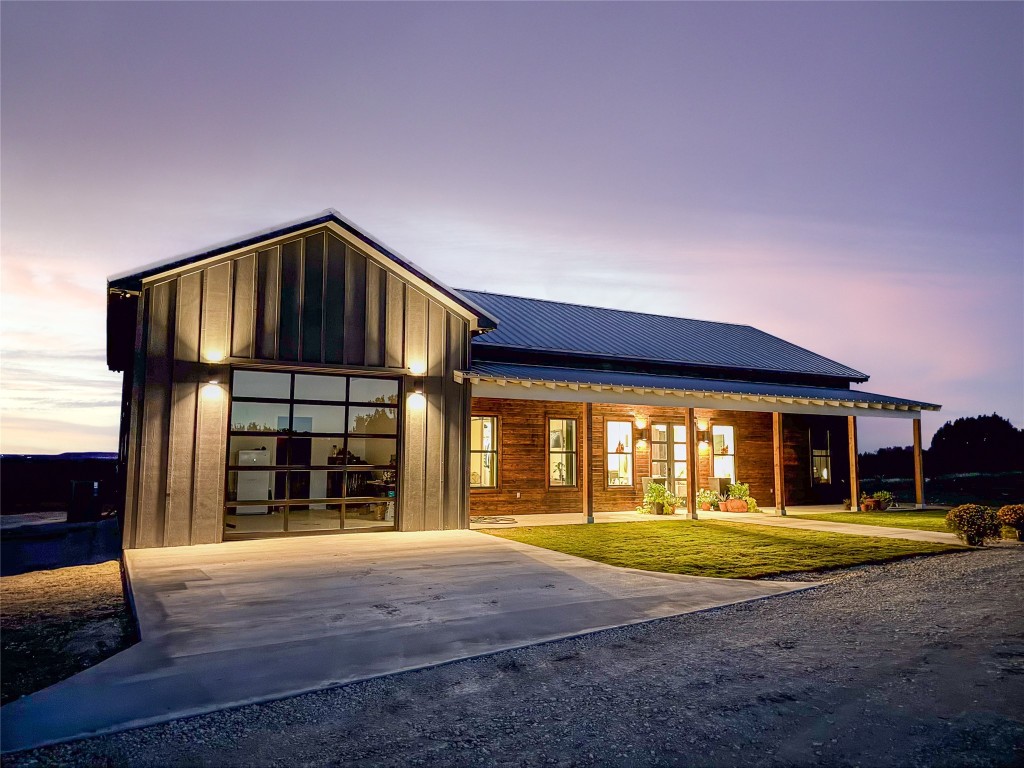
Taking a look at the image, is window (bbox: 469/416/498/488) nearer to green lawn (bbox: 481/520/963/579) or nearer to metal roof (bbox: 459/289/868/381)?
metal roof (bbox: 459/289/868/381)

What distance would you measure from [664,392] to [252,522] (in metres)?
8.38

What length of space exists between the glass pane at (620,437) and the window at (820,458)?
5.98 m

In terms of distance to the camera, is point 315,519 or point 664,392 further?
point 664,392

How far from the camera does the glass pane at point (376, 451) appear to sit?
11.0 metres

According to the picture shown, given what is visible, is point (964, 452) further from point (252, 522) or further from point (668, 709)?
point (668, 709)

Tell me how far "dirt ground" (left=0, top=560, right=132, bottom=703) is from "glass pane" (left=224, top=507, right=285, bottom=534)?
7.24 ft

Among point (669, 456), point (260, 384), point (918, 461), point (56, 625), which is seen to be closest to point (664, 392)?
point (669, 456)

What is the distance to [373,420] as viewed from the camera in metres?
11.1

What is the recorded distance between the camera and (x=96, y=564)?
8688mm

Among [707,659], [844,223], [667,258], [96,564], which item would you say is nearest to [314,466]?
[96,564]

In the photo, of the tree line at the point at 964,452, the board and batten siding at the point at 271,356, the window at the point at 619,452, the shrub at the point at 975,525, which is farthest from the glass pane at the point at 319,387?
the tree line at the point at 964,452

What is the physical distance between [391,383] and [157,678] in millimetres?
7627

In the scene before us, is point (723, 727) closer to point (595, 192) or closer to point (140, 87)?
point (140, 87)

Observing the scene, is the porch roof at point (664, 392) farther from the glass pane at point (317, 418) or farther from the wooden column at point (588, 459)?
the glass pane at point (317, 418)
